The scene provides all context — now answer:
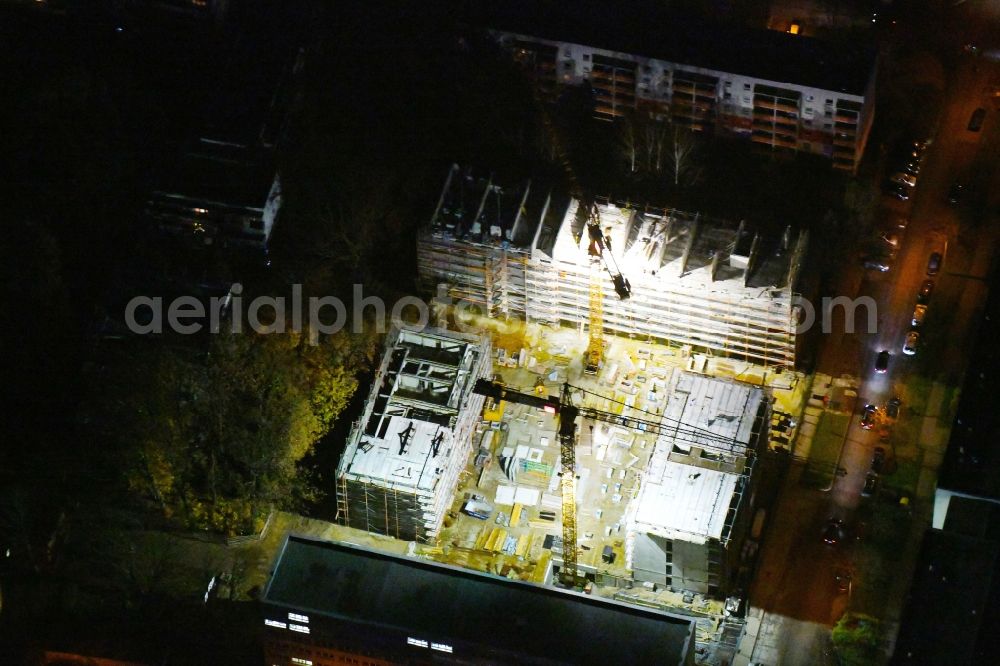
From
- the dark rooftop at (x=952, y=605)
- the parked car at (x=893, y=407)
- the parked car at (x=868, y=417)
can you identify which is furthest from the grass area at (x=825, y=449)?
the dark rooftop at (x=952, y=605)

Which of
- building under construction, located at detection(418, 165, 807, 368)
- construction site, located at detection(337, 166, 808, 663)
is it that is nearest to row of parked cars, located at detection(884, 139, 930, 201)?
building under construction, located at detection(418, 165, 807, 368)

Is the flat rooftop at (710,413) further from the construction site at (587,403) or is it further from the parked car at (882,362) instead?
the parked car at (882,362)

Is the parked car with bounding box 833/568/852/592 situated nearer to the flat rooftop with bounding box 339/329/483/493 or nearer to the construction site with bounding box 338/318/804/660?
the construction site with bounding box 338/318/804/660

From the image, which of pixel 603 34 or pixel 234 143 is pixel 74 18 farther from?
pixel 603 34

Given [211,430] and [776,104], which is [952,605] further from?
[211,430]

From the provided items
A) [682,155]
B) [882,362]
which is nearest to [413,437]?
[682,155]
